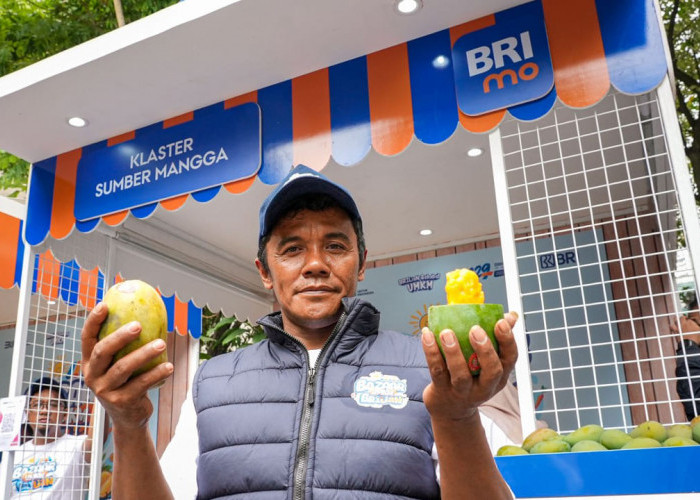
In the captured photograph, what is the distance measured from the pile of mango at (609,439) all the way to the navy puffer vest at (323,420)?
3.19 ft

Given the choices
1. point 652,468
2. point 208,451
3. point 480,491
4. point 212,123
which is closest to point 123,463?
point 208,451

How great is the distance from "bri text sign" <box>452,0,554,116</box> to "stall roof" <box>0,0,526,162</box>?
11 cm

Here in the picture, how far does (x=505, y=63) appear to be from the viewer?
3.12 meters

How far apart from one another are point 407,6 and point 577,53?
3.02 feet

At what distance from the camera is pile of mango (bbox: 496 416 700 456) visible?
2.18 meters

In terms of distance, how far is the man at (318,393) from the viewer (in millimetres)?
1118

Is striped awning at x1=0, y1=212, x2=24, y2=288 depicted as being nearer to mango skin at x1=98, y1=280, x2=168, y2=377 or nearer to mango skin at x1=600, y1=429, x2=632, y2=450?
mango skin at x1=98, y1=280, x2=168, y2=377

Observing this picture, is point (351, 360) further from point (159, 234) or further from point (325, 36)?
point (159, 234)

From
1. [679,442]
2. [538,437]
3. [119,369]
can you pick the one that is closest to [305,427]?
[119,369]

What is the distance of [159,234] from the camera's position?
569 cm

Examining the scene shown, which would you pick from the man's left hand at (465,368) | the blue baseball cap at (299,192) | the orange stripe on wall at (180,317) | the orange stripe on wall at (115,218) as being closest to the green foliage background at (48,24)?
the orange stripe on wall at (180,317)

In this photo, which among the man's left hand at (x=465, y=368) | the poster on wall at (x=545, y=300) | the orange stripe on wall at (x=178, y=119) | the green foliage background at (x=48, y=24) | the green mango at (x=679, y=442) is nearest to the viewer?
the man's left hand at (x=465, y=368)

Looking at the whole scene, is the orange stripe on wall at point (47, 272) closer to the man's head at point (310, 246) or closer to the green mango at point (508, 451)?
the man's head at point (310, 246)

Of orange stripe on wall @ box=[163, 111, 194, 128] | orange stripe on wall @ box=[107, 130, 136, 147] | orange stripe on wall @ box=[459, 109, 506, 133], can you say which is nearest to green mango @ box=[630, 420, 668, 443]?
orange stripe on wall @ box=[459, 109, 506, 133]
